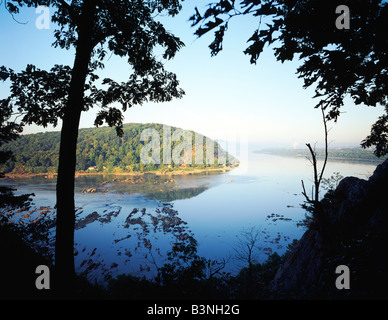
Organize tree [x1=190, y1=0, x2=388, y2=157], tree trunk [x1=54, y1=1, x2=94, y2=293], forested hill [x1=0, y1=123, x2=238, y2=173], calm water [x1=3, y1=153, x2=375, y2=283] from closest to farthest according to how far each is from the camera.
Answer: tree [x1=190, y1=0, x2=388, y2=157] < tree trunk [x1=54, y1=1, x2=94, y2=293] < calm water [x1=3, y1=153, x2=375, y2=283] < forested hill [x1=0, y1=123, x2=238, y2=173]

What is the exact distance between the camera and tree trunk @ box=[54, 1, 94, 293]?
375cm

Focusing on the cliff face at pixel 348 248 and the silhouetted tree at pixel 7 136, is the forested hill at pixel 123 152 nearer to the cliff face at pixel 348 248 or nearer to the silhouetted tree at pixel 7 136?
the silhouetted tree at pixel 7 136

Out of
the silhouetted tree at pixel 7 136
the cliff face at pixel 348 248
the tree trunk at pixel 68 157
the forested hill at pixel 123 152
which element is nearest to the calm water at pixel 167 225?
the cliff face at pixel 348 248

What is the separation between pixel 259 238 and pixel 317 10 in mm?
26143

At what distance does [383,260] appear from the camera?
10.5ft

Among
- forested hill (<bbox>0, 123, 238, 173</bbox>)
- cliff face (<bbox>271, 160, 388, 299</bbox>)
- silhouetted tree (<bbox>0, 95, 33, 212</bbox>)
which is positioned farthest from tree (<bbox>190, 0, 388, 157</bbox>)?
forested hill (<bbox>0, 123, 238, 173</bbox>)

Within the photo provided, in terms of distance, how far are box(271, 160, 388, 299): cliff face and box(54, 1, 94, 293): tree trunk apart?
4.68m

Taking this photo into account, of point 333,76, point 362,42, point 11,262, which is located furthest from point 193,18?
point 11,262

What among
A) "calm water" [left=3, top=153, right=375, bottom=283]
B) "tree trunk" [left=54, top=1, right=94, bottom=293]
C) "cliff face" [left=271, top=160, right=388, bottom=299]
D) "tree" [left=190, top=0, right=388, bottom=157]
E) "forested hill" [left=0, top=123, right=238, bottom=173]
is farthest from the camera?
"forested hill" [left=0, top=123, right=238, bottom=173]

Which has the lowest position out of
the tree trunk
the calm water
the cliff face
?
the calm water

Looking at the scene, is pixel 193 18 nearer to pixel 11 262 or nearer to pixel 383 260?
pixel 383 260

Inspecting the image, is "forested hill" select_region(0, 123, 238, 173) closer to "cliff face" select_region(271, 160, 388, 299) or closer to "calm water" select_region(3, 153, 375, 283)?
"calm water" select_region(3, 153, 375, 283)

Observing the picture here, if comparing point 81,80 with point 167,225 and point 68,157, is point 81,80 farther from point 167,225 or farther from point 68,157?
point 167,225
